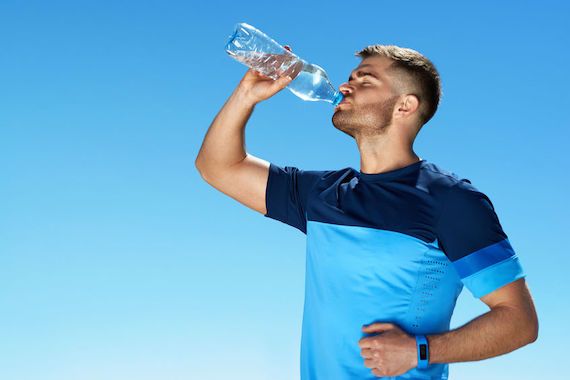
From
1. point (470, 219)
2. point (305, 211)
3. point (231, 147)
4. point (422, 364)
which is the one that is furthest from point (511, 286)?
point (231, 147)

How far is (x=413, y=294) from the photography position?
2.88 m

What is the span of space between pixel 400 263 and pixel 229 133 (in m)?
1.27

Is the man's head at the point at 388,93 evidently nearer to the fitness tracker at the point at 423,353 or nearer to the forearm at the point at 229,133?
the forearm at the point at 229,133

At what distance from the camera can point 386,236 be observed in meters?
2.93

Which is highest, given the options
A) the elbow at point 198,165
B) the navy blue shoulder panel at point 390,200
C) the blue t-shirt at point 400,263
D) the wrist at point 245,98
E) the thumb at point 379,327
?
the wrist at point 245,98

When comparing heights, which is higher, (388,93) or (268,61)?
(268,61)

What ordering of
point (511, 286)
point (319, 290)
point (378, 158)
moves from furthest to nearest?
point (378, 158) < point (319, 290) < point (511, 286)

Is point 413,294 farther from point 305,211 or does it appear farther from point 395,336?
point 305,211

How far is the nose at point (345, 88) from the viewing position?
3.42 m

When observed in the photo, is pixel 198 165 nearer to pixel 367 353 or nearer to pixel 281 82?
pixel 281 82

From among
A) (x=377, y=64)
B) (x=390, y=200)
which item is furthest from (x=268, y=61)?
(x=390, y=200)

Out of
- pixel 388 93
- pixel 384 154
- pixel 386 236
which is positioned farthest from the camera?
pixel 388 93

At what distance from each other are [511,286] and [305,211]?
1139 mm

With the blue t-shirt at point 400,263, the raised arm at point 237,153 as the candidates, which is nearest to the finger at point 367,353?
the blue t-shirt at point 400,263
